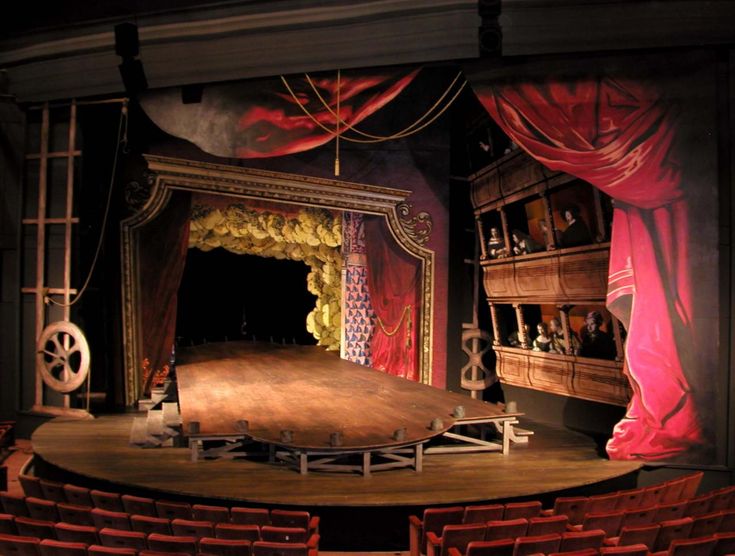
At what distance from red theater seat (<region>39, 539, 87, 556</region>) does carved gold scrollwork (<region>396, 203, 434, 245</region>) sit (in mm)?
6185

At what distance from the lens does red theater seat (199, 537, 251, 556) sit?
2955 millimetres

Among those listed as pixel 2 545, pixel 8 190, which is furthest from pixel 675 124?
pixel 8 190

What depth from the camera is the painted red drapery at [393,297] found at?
344 inches

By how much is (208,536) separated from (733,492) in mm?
3074

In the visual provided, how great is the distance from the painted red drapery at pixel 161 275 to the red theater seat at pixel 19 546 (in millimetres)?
5018

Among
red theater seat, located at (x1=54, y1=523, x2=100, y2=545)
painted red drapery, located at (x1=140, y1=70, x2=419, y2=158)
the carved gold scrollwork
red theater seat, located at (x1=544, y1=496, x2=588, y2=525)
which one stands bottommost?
red theater seat, located at (x1=544, y1=496, x2=588, y2=525)

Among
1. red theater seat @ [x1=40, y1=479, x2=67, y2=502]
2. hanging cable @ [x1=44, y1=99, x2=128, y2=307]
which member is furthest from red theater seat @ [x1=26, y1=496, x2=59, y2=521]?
hanging cable @ [x1=44, y1=99, x2=128, y2=307]

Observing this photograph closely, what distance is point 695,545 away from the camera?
2.98 m

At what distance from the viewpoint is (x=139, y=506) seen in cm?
375

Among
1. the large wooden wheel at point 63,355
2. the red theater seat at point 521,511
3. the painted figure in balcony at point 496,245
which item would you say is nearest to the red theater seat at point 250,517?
the red theater seat at point 521,511

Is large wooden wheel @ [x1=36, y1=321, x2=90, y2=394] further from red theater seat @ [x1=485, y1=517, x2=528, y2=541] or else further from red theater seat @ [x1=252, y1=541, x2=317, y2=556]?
red theater seat @ [x1=485, y1=517, x2=528, y2=541]

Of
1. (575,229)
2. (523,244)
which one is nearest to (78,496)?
(575,229)

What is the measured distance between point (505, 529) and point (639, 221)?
302cm

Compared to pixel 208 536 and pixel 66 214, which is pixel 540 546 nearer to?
pixel 208 536
